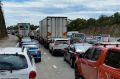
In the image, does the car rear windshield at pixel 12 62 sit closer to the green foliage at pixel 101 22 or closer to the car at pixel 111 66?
the car at pixel 111 66

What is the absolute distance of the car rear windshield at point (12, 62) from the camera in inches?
403

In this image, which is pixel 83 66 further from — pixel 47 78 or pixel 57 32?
pixel 57 32

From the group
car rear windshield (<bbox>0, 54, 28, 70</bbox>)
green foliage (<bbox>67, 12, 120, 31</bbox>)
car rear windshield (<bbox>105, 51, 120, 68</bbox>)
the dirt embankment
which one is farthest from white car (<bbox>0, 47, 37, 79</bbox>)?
green foliage (<bbox>67, 12, 120, 31</bbox>)

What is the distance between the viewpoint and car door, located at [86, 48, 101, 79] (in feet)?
36.7

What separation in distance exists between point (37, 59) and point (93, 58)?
15.6 metres

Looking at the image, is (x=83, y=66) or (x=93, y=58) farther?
(x=83, y=66)

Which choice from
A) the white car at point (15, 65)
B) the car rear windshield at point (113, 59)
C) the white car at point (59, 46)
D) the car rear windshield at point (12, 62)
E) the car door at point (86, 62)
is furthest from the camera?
the white car at point (59, 46)

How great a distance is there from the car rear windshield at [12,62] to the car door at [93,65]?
2.04 m

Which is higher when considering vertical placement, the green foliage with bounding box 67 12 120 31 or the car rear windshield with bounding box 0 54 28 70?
the car rear windshield with bounding box 0 54 28 70

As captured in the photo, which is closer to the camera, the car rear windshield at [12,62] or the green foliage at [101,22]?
the car rear windshield at [12,62]

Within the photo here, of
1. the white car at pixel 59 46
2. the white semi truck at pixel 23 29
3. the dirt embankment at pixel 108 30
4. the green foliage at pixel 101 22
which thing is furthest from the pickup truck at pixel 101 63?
the green foliage at pixel 101 22

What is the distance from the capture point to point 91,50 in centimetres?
1282

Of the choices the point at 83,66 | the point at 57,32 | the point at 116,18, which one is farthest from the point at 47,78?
the point at 116,18

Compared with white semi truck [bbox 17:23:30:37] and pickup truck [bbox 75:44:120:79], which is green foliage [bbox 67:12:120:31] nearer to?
white semi truck [bbox 17:23:30:37]
